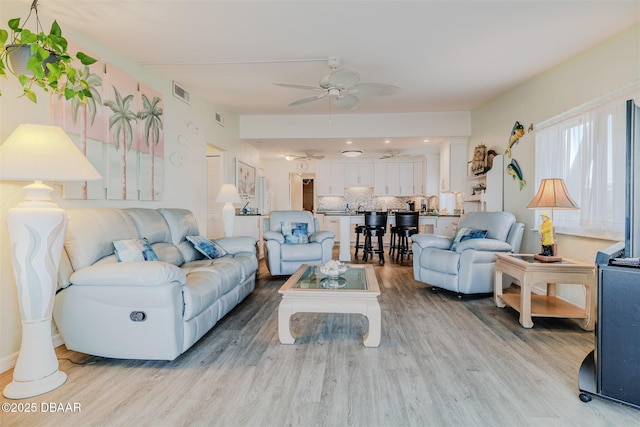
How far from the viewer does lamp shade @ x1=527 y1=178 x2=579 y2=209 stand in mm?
2910

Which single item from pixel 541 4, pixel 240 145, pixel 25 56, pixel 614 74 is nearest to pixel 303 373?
pixel 25 56

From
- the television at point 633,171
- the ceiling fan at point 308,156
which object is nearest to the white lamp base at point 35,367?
the television at point 633,171

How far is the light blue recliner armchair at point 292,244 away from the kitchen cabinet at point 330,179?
13.4ft

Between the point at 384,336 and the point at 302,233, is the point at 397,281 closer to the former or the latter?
the point at 302,233

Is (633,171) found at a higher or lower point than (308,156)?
lower

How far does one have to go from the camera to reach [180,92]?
4.35m

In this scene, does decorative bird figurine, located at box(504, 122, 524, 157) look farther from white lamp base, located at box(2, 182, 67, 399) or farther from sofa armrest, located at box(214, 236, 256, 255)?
white lamp base, located at box(2, 182, 67, 399)

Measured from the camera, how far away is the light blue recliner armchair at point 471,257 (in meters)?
3.59

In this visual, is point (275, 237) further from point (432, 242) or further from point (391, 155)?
point (391, 155)

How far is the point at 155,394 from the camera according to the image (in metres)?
1.82

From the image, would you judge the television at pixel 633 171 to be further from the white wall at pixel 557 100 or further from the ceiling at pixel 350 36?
the white wall at pixel 557 100

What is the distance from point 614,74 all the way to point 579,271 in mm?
1852

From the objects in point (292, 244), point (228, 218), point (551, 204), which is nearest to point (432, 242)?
point (551, 204)

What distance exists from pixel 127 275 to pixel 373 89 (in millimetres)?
2830
